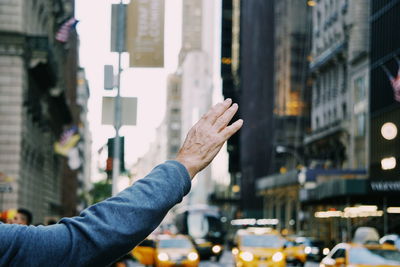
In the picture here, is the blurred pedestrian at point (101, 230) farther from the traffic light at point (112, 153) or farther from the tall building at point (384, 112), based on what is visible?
the tall building at point (384, 112)

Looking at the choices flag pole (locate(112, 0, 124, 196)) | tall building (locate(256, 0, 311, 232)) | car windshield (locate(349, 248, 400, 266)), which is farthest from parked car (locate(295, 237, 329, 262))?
tall building (locate(256, 0, 311, 232))

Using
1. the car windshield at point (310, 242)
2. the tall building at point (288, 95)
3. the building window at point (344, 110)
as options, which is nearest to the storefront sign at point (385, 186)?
the car windshield at point (310, 242)

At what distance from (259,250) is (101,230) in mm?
30615

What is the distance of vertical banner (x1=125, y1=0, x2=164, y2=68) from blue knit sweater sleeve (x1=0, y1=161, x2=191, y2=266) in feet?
51.1

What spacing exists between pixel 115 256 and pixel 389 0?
53.9 meters

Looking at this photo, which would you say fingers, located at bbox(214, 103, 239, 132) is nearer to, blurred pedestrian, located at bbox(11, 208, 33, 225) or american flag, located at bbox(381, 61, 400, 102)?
blurred pedestrian, located at bbox(11, 208, 33, 225)

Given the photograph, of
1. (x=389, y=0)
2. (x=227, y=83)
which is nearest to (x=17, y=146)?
(x=389, y=0)

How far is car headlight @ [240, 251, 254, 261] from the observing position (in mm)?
31672

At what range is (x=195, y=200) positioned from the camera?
649 ft

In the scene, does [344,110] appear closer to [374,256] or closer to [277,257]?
[277,257]

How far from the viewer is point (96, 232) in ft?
6.76

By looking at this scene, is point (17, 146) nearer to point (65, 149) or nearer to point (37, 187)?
point (65, 149)

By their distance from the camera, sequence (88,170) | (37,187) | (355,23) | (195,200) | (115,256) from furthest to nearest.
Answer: (195,200) → (88,170) → (355,23) → (37,187) → (115,256)

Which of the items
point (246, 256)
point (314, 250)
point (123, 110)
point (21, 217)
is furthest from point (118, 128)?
point (314, 250)
